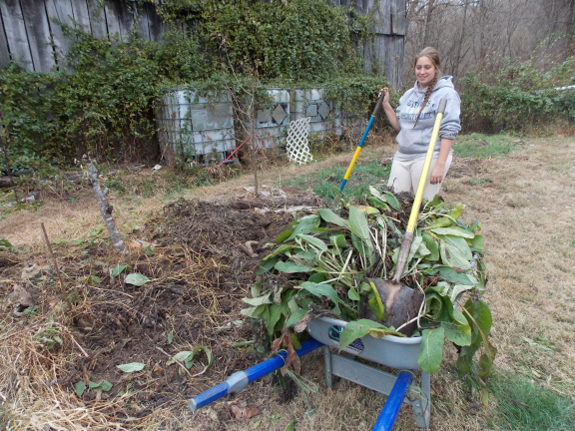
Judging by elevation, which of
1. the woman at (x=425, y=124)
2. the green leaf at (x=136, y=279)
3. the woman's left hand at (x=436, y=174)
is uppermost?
the woman at (x=425, y=124)

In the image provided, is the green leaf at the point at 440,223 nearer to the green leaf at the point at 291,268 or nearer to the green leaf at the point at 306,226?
the green leaf at the point at 306,226

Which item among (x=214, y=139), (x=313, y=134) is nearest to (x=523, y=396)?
(x=214, y=139)

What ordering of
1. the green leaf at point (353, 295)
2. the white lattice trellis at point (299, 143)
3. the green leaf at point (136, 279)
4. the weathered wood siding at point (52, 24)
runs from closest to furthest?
the green leaf at point (353, 295) < the green leaf at point (136, 279) < the weathered wood siding at point (52, 24) < the white lattice trellis at point (299, 143)

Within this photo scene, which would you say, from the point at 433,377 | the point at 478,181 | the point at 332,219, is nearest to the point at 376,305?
the point at 332,219

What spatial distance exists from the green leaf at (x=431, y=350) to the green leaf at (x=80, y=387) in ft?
5.45

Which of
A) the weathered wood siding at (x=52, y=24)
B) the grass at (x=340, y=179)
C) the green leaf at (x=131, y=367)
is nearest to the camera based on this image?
the green leaf at (x=131, y=367)

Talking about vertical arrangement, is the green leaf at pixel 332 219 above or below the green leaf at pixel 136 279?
above

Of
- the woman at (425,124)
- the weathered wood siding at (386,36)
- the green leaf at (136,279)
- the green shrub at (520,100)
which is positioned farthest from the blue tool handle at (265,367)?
the green shrub at (520,100)

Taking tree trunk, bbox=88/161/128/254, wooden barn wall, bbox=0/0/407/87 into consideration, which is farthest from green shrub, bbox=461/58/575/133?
tree trunk, bbox=88/161/128/254

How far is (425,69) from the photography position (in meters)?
2.75

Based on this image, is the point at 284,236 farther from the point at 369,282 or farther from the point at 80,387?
the point at 80,387

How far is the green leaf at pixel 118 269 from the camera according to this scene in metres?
2.65

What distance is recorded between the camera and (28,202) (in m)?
5.13

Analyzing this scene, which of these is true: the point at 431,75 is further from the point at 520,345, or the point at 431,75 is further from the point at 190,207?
the point at 190,207
